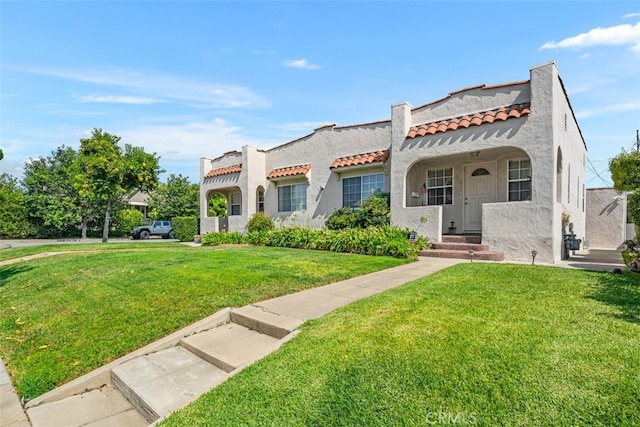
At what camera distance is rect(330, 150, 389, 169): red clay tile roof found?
13032 millimetres

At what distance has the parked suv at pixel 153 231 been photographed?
28.8m

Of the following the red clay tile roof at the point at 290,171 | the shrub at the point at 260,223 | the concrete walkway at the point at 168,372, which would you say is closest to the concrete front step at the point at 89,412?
the concrete walkway at the point at 168,372

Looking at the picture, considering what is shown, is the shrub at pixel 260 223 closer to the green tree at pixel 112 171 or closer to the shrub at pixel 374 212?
the shrub at pixel 374 212

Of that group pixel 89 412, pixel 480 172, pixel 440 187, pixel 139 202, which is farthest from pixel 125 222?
pixel 89 412

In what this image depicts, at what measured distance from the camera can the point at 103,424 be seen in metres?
3.17

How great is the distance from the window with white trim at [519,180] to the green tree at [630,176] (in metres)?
2.63

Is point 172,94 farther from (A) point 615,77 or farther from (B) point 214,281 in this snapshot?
(A) point 615,77

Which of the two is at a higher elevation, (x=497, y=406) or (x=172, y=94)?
(x=172, y=94)

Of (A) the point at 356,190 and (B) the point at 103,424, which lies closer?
(B) the point at 103,424

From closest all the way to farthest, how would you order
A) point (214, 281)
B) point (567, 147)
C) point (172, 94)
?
point (214, 281) < point (567, 147) < point (172, 94)

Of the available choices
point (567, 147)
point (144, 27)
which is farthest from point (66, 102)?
point (567, 147)

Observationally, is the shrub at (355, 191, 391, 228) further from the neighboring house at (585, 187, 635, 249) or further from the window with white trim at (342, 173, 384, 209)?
the neighboring house at (585, 187, 635, 249)

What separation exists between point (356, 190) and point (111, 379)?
1158 centimetres

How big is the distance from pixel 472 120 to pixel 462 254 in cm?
425
